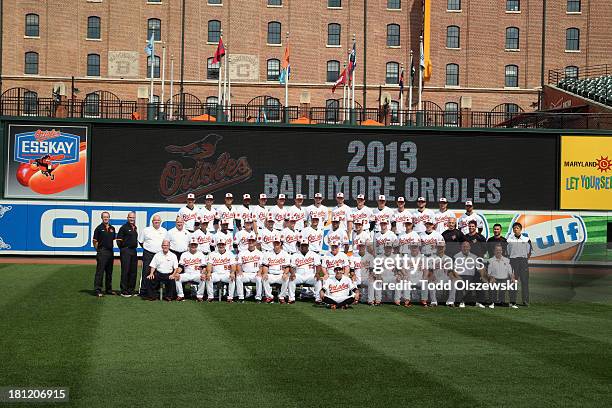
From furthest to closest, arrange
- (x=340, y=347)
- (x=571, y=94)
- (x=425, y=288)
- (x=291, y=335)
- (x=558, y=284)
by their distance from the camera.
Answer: (x=571, y=94) < (x=558, y=284) < (x=425, y=288) < (x=291, y=335) < (x=340, y=347)

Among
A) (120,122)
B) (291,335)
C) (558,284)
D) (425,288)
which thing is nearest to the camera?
(291,335)

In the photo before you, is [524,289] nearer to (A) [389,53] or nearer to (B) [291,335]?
(B) [291,335]

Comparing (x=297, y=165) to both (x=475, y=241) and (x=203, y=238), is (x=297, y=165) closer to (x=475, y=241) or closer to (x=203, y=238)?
(x=203, y=238)

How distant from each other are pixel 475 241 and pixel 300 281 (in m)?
4.06

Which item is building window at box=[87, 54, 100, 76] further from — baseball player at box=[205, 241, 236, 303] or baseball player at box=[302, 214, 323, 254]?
baseball player at box=[205, 241, 236, 303]

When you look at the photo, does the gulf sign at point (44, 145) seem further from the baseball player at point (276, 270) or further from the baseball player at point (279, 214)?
the baseball player at point (276, 270)

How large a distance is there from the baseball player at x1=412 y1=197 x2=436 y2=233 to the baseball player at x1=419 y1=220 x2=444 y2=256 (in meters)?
1.37

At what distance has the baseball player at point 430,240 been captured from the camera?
2033 cm

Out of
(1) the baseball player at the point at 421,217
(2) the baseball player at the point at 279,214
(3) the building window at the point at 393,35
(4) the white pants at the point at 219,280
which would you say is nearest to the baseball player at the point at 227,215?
(2) the baseball player at the point at 279,214

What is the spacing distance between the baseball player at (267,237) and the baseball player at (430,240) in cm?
349

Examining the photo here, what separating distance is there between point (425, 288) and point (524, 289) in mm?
2240

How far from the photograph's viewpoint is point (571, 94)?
1954 inches

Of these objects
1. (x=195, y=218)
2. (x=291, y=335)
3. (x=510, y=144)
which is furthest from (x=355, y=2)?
(x=291, y=335)

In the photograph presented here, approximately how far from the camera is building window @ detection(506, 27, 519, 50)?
2731 inches
